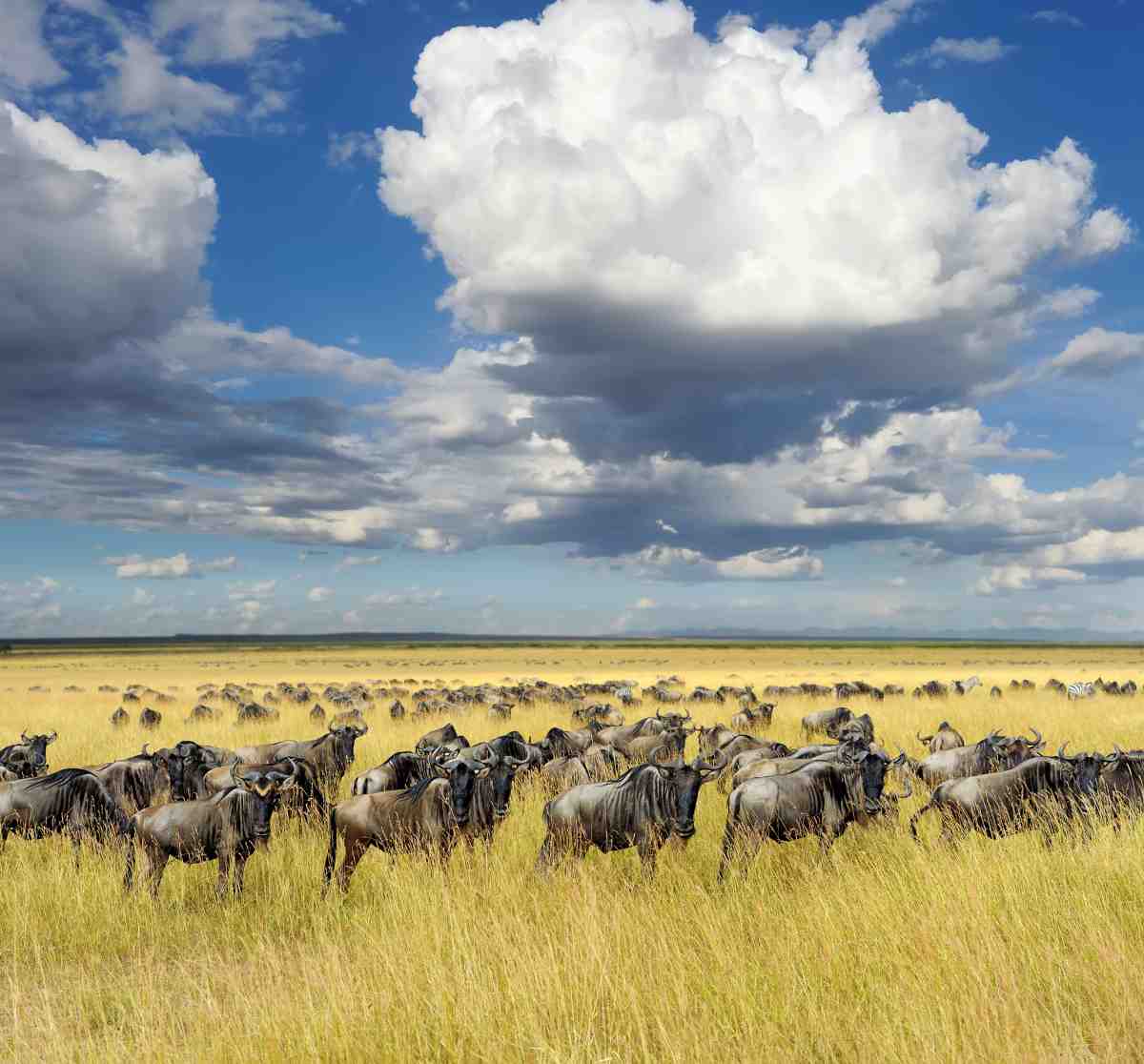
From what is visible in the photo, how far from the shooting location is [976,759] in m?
13.8

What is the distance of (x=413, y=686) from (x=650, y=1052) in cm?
4783

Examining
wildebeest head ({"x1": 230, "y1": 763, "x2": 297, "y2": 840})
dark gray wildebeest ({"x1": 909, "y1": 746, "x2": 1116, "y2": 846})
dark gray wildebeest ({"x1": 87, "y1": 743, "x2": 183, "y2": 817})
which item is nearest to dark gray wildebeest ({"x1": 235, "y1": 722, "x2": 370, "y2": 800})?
dark gray wildebeest ({"x1": 87, "y1": 743, "x2": 183, "y2": 817})

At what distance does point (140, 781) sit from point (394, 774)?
11.3ft

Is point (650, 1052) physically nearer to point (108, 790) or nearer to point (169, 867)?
point (169, 867)

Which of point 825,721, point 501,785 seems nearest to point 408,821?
point 501,785

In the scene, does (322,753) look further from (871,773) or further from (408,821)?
(871,773)

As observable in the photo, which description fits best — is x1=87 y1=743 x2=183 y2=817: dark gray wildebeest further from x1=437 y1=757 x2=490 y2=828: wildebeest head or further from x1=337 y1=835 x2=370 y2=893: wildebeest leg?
x1=437 y1=757 x2=490 y2=828: wildebeest head

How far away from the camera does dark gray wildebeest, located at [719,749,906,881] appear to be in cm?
903

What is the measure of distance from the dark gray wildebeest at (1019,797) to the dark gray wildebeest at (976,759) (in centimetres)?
282

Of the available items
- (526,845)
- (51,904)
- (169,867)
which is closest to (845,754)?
(526,845)

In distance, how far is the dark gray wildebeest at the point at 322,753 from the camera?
14789 mm

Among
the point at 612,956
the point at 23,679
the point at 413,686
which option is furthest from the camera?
the point at 23,679

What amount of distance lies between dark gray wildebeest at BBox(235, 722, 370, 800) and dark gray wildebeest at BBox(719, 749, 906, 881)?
316 inches

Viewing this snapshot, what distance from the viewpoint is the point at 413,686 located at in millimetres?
51656
